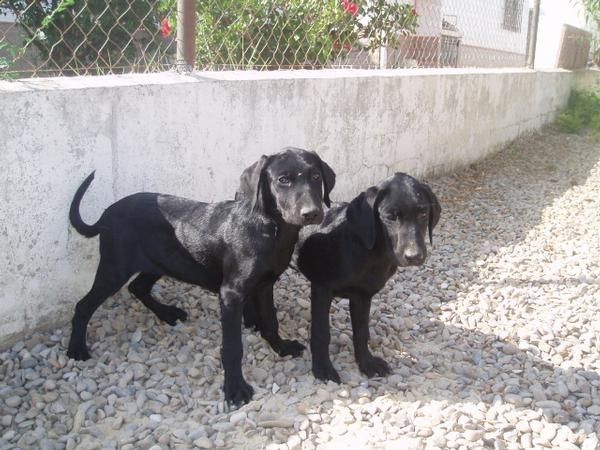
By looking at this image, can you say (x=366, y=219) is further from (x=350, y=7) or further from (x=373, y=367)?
(x=350, y=7)

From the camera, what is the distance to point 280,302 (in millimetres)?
4484

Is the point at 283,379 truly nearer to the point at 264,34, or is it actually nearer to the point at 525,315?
the point at 525,315

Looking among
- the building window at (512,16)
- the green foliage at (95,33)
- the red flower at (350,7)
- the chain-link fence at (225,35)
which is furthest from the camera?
the building window at (512,16)

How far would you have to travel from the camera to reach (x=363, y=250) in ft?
11.5

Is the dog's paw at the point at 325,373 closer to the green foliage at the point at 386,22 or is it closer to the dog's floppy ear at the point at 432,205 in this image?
the dog's floppy ear at the point at 432,205

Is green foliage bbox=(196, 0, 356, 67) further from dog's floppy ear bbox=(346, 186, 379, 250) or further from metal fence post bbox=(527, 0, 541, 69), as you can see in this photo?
metal fence post bbox=(527, 0, 541, 69)

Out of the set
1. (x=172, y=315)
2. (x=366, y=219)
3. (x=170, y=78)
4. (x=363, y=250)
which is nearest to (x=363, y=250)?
(x=363, y=250)

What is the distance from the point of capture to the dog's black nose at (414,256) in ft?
10.6

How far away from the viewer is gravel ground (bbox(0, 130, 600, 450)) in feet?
10.1

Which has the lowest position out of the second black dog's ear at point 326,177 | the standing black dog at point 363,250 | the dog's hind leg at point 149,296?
the dog's hind leg at point 149,296

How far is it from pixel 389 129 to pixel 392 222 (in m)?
3.52

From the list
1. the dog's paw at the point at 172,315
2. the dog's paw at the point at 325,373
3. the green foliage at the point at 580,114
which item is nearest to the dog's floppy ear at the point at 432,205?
the dog's paw at the point at 325,373

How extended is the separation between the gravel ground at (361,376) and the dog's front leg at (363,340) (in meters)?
0.07

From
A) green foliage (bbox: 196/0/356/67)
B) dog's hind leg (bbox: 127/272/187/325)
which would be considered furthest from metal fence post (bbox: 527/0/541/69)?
dog's hind leg (bbox: 127/272/187/325)
